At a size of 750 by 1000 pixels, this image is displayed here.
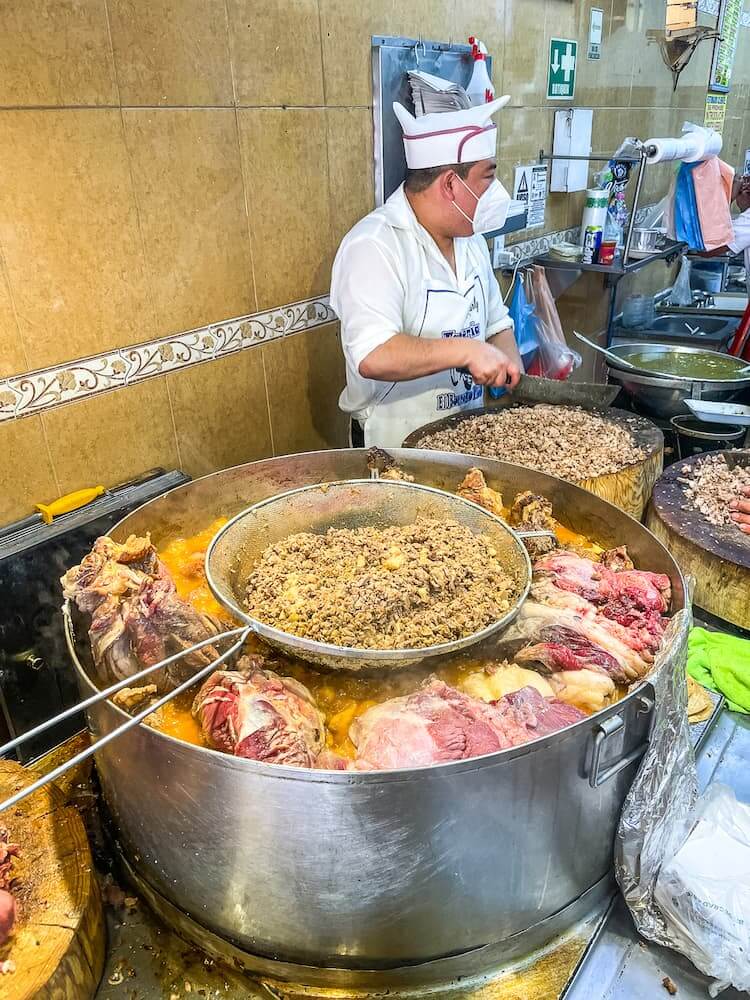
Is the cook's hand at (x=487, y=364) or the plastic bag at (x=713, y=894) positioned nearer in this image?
the plastic bag at (x=713, y=894)

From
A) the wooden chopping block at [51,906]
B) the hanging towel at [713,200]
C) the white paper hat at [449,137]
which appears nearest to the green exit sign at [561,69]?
the hanging towel at [713,200]

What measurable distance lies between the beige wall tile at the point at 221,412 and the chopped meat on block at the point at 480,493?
1.01m

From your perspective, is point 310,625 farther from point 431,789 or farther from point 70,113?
point 70,113

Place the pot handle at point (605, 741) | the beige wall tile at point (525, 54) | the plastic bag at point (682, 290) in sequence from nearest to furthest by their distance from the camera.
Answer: the pot handle at point (605, 741), the beige wall tile at point (525, 54), the plastic bag at point (682, 290)

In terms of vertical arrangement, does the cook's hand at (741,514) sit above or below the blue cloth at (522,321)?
below

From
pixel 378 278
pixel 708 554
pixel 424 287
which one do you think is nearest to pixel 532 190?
pixel 424 287

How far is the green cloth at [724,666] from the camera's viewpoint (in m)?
1.56

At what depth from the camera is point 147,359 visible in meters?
2.14

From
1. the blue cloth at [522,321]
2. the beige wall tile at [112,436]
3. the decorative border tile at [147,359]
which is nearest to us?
the decorative border tile at [147,359]

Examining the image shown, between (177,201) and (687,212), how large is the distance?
3508 millimetres

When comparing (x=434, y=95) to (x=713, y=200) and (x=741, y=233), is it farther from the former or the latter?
(x=741, y=233)

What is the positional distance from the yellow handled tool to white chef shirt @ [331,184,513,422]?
2.85 feet

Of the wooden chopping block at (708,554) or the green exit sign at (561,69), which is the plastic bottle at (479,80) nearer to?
the green exit sign at (561,69)

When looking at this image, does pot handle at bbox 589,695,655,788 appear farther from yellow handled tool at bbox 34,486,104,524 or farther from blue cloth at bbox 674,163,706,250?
blue cloth at bbox 674,163,706,250
